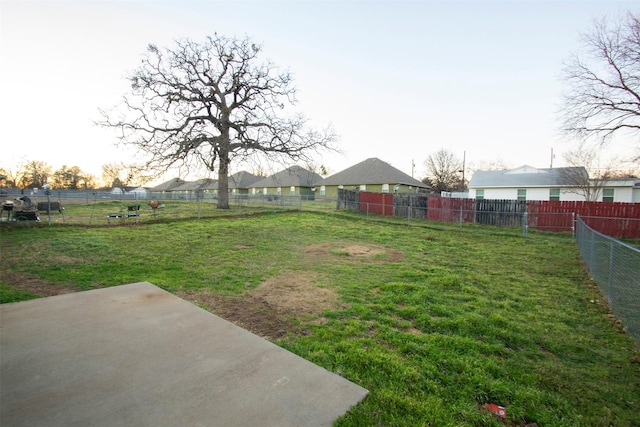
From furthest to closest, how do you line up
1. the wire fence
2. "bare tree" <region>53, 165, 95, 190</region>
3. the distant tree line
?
1. "bare tree" <region>53, 165, 95, 190</region>
2. the distant tree line
3. the wire fence

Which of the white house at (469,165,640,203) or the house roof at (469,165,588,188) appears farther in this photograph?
the house roof at (469,165,588,188)

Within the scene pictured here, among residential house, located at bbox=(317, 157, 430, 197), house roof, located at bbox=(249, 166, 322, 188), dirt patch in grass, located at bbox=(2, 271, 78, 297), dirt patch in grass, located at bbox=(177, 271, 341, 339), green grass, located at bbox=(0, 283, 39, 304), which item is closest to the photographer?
dirt patch in grass, located at bbox=(177, 271, 341, 339)

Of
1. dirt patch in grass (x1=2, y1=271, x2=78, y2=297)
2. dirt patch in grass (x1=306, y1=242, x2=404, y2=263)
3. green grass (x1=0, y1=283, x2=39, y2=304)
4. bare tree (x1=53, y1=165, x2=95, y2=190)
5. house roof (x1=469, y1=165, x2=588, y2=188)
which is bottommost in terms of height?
dirt patch in grass (x1=306, y1=242, x2=404, y2=263)

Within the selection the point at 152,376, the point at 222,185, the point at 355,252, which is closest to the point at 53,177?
the point at 222,185

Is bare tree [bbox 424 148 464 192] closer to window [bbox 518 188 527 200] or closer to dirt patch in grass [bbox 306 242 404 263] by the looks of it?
window [bbox 518 188 527 200]

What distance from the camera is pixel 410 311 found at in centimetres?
426

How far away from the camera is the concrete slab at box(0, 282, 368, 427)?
182 centimetres

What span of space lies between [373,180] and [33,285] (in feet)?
119

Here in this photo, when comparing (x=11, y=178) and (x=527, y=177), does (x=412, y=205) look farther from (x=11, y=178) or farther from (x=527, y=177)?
(x=11, y=178)

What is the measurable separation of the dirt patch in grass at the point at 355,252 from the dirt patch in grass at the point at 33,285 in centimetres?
553

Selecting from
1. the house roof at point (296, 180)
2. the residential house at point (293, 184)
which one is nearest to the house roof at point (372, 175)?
the residential house at point (293, 184)

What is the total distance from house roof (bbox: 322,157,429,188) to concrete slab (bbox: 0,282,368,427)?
3630 centimetres

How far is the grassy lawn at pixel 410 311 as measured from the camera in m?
2.42

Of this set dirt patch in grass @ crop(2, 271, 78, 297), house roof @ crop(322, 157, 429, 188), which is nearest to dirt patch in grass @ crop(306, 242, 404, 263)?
dirt patch in grass @ crop(2, 271, 78, 297)
